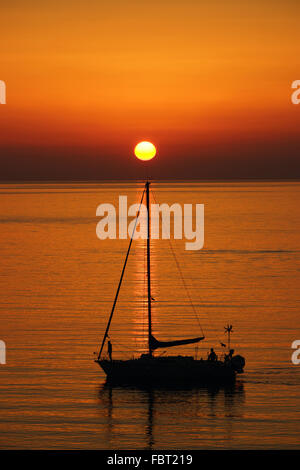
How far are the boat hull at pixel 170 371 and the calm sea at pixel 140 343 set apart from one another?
0.83 metres

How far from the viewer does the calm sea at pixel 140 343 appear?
136 ft

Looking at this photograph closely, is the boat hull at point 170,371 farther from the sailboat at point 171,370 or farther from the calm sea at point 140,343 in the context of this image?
the calm sea at point 140,343

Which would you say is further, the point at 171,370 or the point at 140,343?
→ the point at 140,343

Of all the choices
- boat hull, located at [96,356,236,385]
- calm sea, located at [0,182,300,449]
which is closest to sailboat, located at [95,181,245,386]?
boat hull, located at [96,356,236,385]

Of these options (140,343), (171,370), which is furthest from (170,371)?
(140,343)

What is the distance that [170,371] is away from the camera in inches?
1941

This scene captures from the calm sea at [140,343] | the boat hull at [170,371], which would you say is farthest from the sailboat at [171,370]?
the calm sea at [140,343]

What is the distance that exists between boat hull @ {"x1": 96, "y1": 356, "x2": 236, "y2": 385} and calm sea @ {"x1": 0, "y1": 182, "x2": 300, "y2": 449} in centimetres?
83

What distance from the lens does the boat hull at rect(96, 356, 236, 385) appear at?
49.2m

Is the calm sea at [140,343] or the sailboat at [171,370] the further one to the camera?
the sailboat at [171,370]

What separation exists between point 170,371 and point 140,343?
12.2 meters

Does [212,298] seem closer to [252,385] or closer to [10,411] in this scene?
[252,385]

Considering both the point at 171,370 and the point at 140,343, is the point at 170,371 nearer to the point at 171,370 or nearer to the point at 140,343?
the point at 171,370

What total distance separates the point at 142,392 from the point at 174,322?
21749 mm
